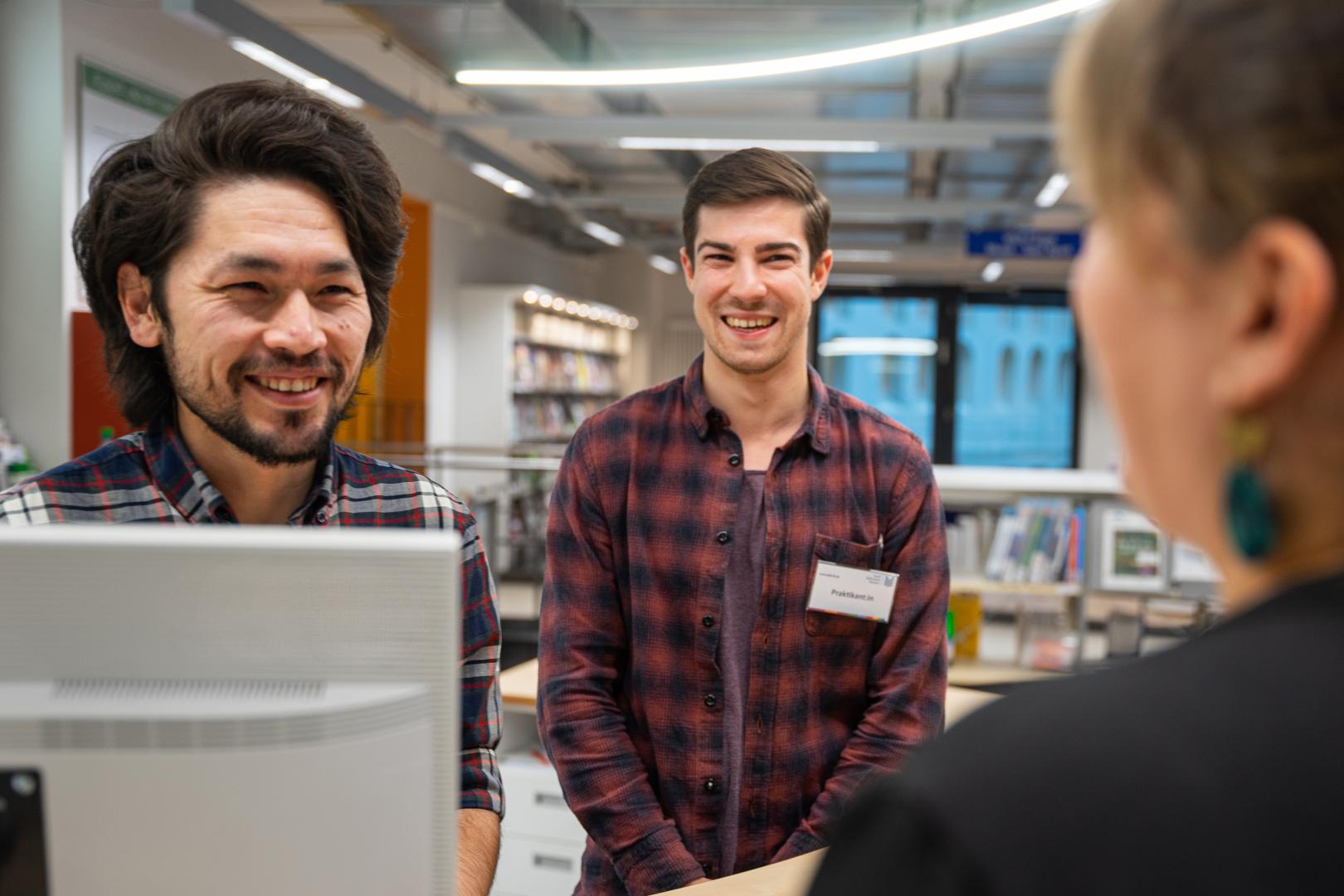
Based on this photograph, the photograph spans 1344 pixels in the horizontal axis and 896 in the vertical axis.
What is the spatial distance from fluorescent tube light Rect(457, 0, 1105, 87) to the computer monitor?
3.92 m

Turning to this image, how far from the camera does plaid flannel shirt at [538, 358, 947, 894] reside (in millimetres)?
1857

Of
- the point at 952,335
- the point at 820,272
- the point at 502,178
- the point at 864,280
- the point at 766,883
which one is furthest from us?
the point at 952,335

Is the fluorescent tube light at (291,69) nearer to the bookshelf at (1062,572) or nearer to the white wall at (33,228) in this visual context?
the white wall at (33,228)

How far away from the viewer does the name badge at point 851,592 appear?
1879 mm

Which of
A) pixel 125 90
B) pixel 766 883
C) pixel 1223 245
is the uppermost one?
pixel 125 90

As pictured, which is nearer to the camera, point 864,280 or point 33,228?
point 33,228

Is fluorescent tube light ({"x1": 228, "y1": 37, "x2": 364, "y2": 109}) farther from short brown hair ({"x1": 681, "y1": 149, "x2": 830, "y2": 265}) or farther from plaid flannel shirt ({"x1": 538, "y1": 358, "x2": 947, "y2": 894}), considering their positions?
plaid flannel shirt ({"x1": 538, "y1": 358, "x2": 947, "y2": 894})

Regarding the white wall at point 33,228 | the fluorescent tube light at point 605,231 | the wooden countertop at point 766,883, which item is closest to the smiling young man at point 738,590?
the wooden countertop at point 766,883

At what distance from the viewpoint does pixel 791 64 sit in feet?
15.9

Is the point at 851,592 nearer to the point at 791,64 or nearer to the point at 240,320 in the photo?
the point at 240,320

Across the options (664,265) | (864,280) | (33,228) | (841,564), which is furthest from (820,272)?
(864,280)

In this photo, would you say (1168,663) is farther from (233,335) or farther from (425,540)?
(233,335)

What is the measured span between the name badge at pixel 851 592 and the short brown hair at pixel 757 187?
0.57 meters

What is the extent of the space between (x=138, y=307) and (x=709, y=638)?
3.18 feet
